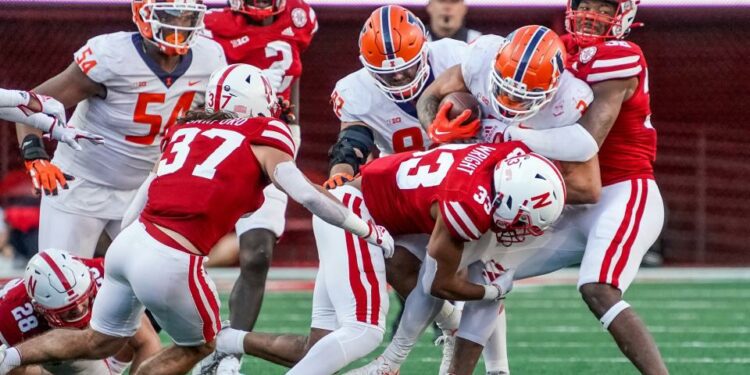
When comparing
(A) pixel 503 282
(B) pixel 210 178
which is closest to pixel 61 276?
(B) pixel 210 178

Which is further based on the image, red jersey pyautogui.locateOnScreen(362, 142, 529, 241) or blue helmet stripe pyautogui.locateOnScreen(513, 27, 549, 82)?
blue helmet stripe pyautogui.locateOnScreen(513, 27, 549, 82)

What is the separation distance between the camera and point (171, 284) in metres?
4.79

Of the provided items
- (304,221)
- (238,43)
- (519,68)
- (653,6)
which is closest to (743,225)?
(653,6)

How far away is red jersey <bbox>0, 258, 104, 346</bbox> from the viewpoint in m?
5.42

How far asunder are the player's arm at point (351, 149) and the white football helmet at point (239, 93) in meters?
0.48

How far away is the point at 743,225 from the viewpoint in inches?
587

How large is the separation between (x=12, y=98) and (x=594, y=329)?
14.3ft

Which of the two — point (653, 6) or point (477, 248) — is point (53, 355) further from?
point (653, 6)

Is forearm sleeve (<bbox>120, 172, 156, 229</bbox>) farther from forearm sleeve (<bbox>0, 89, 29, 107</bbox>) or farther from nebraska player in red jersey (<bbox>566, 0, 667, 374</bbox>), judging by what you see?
nebraska player in red jersey (<bbox>566, 0, 667, 374</bbox>)

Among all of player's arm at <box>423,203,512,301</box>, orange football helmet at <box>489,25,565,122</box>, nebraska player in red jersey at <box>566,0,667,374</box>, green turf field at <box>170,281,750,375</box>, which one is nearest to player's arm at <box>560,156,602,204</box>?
nebraska player in red jersey at <box>566,0,667,374</box>

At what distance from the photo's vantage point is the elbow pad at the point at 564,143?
520 centimetres

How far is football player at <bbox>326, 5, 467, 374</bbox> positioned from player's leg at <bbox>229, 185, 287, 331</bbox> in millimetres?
617

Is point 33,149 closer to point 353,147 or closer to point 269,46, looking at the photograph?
point 353,147

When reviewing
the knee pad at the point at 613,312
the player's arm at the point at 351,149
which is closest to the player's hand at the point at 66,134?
the player's arm at the point at 351,149
